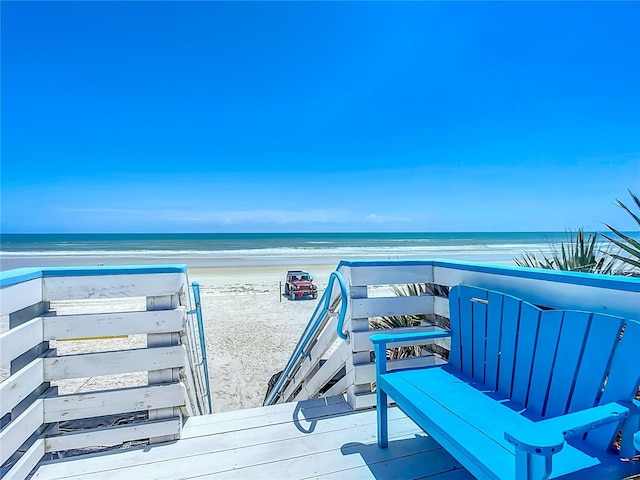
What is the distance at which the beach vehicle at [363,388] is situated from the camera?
1233 mm

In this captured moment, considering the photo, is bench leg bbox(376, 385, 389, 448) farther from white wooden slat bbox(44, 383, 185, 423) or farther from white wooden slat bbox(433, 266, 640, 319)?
white wooden slat bbox(44, 383, 185, 423)

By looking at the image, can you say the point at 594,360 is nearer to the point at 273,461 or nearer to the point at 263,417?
the point at 273,461

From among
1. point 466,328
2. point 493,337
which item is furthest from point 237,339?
point 493,337

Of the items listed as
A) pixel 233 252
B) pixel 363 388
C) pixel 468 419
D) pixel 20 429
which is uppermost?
pixel 468 419

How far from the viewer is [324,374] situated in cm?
285

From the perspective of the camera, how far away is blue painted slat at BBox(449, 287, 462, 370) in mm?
2064

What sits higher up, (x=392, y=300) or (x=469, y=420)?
(x=392, y=300)

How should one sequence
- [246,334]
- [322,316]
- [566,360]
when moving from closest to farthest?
[566,360], [322,316], [246,334]

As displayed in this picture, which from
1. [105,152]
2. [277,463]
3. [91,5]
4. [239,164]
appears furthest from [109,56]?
[105,152]

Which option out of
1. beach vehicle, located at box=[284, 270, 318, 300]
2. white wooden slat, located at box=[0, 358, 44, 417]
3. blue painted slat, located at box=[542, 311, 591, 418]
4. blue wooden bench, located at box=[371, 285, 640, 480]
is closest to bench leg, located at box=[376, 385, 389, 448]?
blue wooden bench, located at box=[371, 285, 640, 480]

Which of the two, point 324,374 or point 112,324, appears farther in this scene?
point 324,374

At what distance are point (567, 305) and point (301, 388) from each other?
8.63 ft

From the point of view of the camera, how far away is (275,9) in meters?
7.51

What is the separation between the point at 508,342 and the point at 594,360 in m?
0.45
